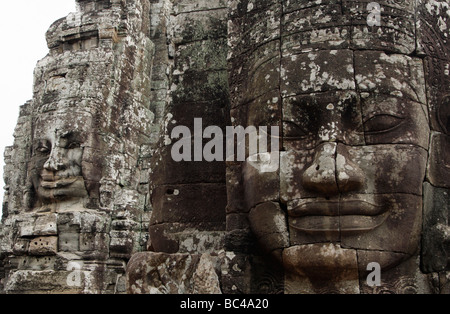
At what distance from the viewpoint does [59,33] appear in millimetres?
13406

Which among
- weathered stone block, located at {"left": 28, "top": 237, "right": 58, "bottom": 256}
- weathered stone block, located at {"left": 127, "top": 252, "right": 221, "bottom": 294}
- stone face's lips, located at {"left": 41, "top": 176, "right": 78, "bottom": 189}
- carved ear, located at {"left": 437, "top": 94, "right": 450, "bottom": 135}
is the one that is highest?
stone face's lips, located at {"left": 41, "top": 176, "right": 78, "bottom": 189}

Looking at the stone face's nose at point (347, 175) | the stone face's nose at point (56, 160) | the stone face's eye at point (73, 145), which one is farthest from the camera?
the stone face's eye at point (73, 145)

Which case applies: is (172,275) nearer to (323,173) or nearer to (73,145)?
(323,173)

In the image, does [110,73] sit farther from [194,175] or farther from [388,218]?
[388,218]

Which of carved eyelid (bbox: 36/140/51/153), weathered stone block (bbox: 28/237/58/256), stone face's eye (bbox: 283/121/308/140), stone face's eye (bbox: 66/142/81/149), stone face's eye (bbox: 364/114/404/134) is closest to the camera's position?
stone face's eye (bbox: 364/114/404/134)

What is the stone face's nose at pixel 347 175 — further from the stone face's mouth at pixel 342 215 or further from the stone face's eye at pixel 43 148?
the stone face's eye at pixel 43 148

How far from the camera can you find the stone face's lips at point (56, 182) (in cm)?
1201

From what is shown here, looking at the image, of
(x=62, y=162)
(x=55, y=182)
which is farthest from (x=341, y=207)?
(x=55, y=182)

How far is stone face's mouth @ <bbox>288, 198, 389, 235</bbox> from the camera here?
12.8 feet

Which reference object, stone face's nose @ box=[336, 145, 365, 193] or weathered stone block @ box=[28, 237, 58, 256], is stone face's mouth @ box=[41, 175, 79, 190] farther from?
stone face's nose @ box=[336, 145, 365, 193]

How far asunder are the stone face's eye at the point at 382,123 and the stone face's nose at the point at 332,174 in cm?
26

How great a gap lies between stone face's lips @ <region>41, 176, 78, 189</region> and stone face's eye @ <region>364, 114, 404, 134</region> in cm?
899

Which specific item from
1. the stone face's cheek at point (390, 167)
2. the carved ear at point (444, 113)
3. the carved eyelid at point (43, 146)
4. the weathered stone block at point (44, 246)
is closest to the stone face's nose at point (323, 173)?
the stone face's cheek at point (390, 167)

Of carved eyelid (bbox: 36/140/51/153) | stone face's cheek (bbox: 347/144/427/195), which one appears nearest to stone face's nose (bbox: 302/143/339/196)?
stone face's cheek (bbox: 347/144/427/195)
